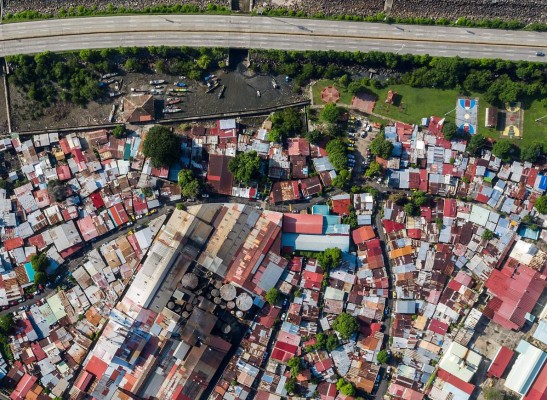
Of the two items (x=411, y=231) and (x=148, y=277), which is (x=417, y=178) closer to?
(x=411, y=231)

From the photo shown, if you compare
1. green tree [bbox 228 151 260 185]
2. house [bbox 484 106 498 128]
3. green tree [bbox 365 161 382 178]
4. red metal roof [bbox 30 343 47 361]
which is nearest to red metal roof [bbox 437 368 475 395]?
green tree [bbox 365 161 382 178]

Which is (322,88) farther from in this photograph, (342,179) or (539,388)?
(539,388)

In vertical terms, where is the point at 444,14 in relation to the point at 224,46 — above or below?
above

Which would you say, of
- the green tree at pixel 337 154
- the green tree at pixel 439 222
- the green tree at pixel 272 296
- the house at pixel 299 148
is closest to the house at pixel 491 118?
the green tree at pixel 439 222

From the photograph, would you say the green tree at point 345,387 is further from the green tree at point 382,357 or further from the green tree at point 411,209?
the green tree at point 411,209

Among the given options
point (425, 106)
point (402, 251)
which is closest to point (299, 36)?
point (425, 106)

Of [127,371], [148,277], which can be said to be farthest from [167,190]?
[127,371]
